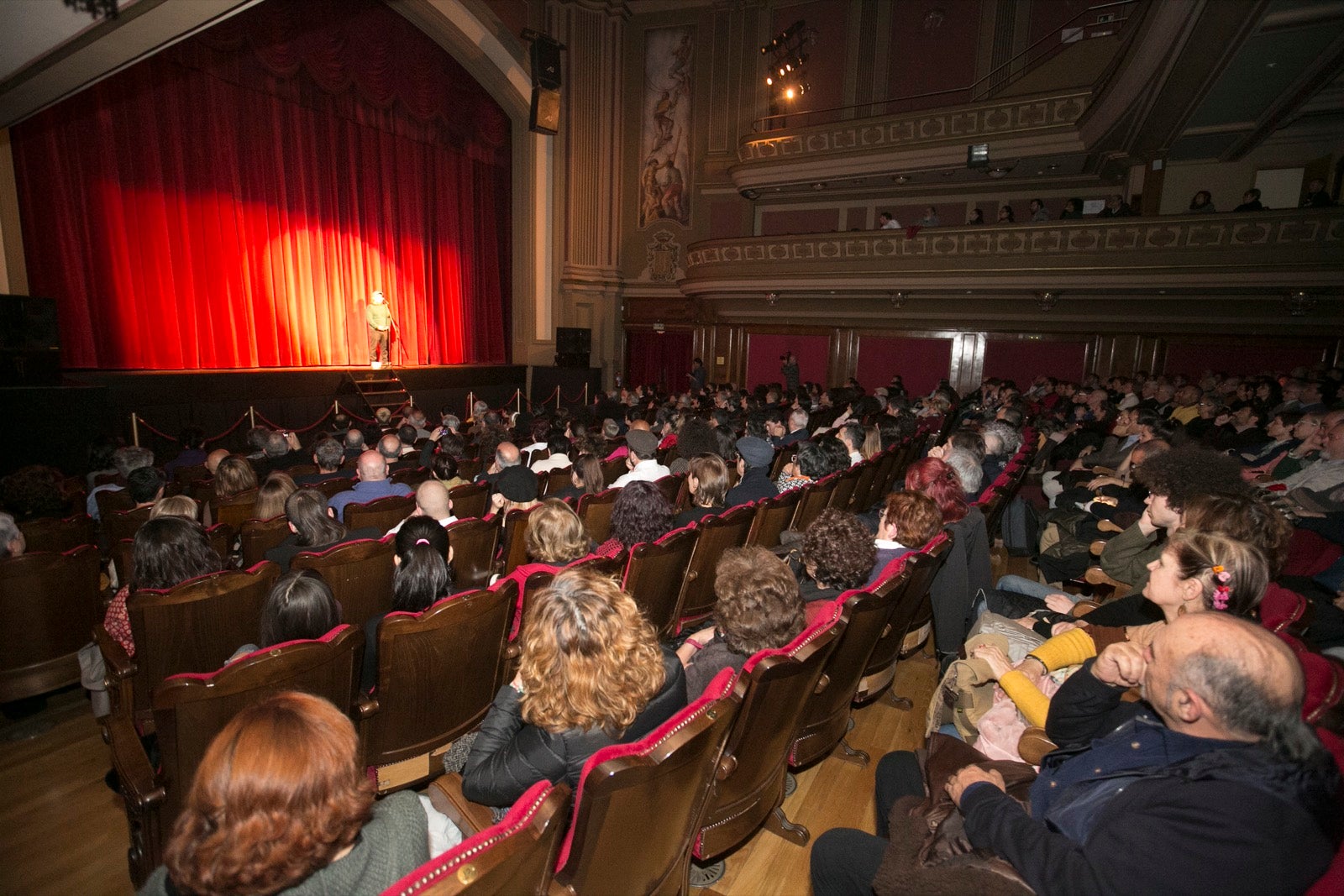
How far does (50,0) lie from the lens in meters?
4.18

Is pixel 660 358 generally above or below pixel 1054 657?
above

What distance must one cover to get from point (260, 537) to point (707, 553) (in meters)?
2.20

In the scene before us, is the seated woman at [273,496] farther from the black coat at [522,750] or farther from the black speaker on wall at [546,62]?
the black speaker on wall at [546,62]

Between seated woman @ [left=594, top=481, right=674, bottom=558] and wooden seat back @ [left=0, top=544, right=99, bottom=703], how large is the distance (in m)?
2.25

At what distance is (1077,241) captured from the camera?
9953 millimetres

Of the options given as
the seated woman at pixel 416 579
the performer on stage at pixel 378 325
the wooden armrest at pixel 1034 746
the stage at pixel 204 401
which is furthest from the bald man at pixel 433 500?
the performer on stage at pixel 378 325

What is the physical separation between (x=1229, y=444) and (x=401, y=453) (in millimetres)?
7355

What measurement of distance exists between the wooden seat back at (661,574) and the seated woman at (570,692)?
39.6 inches

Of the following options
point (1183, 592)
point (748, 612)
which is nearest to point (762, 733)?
point (748, 612)

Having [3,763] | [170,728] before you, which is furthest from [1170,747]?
[3,763]

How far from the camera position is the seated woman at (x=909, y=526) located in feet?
8.55

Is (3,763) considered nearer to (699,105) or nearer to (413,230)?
(413,230)

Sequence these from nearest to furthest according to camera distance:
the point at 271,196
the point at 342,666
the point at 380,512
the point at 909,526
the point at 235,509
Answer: the point at 342,666
the point at 909,526
the point at 380,512
the point at 235,509
the point at 271,196

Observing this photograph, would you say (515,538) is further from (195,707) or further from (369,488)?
(195,707)
